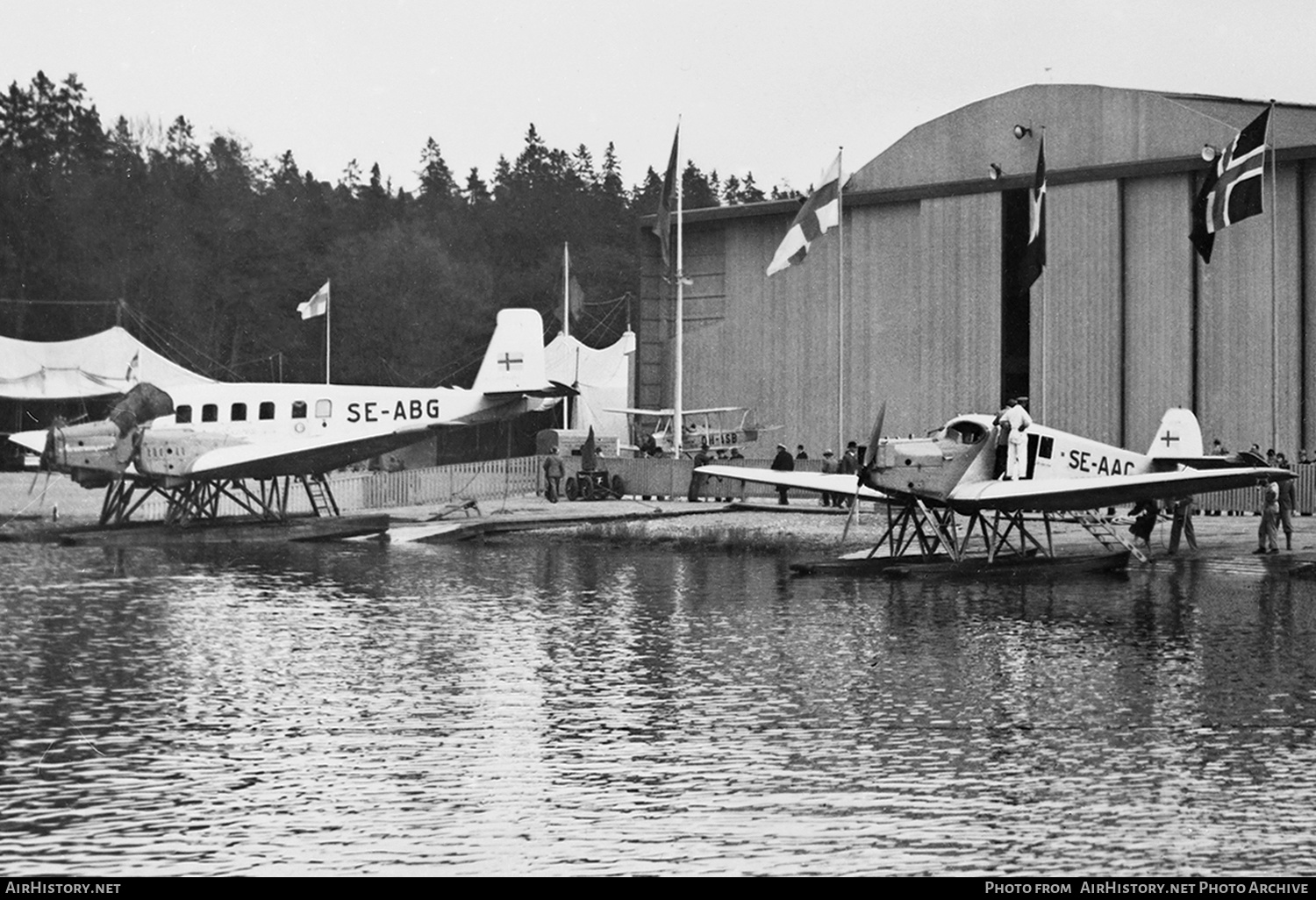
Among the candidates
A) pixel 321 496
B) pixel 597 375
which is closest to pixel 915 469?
Result: pixel 321 496

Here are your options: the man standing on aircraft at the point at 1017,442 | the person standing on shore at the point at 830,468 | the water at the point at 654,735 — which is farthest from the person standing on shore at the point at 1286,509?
the person standing on shore at the point at 830,468

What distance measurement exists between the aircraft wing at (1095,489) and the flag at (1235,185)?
8.74 metres

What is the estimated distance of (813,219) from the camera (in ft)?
131

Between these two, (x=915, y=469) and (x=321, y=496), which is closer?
(x=915, y=469)

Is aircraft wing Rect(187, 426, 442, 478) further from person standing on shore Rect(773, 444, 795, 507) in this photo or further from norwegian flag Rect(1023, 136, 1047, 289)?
norwegian flag Rect(1023, 136, 1047, 289)

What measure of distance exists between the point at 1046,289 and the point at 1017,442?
21825 mm

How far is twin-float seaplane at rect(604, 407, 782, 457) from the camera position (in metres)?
50.8

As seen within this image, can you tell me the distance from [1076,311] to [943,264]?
443 centimetres

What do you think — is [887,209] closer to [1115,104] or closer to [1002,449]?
[1115,104]

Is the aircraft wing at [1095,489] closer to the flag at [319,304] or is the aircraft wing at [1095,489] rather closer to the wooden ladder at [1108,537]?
the wooden ladder at [1108,537]

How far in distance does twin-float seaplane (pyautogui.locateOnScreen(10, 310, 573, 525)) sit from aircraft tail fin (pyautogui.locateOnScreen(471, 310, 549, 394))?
102mm

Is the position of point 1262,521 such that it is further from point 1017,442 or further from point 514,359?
point 514,359

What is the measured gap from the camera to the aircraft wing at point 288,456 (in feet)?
100

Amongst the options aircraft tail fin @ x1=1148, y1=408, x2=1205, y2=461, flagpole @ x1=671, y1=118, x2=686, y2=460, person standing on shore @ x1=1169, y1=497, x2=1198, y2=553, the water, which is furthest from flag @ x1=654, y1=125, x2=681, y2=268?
the water
